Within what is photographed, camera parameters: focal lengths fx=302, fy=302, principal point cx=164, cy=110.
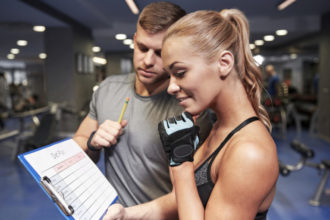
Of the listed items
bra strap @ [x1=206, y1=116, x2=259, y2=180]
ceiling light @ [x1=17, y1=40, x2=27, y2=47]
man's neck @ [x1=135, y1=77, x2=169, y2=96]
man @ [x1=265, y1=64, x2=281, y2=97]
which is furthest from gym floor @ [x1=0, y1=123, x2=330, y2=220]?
ceiling light @ [x1=17, y1=40, x2=27, y2=47]

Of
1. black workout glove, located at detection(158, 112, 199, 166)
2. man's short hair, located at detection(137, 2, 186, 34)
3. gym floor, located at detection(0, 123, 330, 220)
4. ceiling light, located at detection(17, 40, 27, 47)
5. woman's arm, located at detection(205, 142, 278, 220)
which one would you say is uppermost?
ceiling light, located at detection(17, 40, 27, 47)

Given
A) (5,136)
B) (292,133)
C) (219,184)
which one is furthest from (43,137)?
(292,133)

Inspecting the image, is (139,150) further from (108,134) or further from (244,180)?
(244,180)

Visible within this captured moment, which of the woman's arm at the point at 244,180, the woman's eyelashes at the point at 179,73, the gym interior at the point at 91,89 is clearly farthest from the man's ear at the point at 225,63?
the gym interior at the point at 91,89

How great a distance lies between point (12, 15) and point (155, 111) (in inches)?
239

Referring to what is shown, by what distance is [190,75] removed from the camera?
0.85m

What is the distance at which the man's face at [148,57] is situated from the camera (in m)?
1.12

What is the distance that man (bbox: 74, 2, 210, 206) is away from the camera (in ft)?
3.69

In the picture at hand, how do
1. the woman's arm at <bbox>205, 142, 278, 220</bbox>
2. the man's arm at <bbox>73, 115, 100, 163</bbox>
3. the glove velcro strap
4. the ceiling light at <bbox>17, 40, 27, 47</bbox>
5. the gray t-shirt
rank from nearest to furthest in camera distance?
1. the woman's arm at <bbox>205, 142, 278, 220</bbox>
2. the glove velcro strap
3. the gray t-shirt
4. the man's arm at <bbox>73, 115, 100, 163</bbox>
5. the ceiling light at <bbox>17, 40, 27, 47</bbox>

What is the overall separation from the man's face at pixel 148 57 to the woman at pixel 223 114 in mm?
230

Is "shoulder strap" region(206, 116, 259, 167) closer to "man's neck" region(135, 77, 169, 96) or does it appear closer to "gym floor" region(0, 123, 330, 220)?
"man's neck" region(135, 77, 169, 96)

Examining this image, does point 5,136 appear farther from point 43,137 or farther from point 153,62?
point 153,62

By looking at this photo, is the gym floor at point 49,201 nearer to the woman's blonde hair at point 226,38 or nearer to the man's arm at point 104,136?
the man's arm at point 104,136

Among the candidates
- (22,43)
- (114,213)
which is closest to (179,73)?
(114,213)
